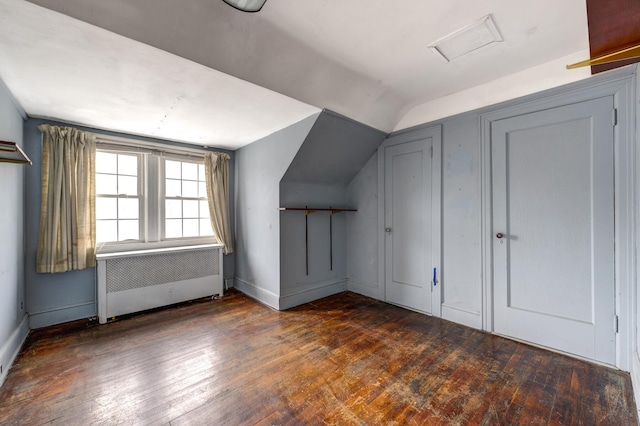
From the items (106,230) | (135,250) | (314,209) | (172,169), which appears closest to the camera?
(106,230)

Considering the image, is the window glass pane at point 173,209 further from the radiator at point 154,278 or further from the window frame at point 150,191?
the radiator at point 154,278

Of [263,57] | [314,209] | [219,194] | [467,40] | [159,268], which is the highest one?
[467,40]

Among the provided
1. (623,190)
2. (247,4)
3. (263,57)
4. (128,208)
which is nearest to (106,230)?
(128,208)

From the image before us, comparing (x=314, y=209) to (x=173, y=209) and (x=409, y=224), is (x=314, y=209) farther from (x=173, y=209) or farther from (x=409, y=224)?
(x=173, y=209)

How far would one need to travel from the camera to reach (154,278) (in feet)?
11.0

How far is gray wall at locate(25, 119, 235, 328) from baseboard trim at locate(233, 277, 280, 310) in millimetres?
1808

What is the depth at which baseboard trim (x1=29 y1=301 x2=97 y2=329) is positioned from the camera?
280 cm

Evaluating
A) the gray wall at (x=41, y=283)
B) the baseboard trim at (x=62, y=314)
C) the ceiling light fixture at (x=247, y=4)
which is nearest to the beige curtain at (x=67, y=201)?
the gray wall at (x=41, y=283)

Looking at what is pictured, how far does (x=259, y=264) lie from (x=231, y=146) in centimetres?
192

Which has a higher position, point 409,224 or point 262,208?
point 262,208

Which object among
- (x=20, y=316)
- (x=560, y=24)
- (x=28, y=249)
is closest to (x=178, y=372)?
(x=20, y=316)

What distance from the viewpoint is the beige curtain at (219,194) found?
3.98 metres

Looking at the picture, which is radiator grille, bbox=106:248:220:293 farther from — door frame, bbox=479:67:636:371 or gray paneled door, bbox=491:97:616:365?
door frame, bbox=479:67:636:371

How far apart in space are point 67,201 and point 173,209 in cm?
114
